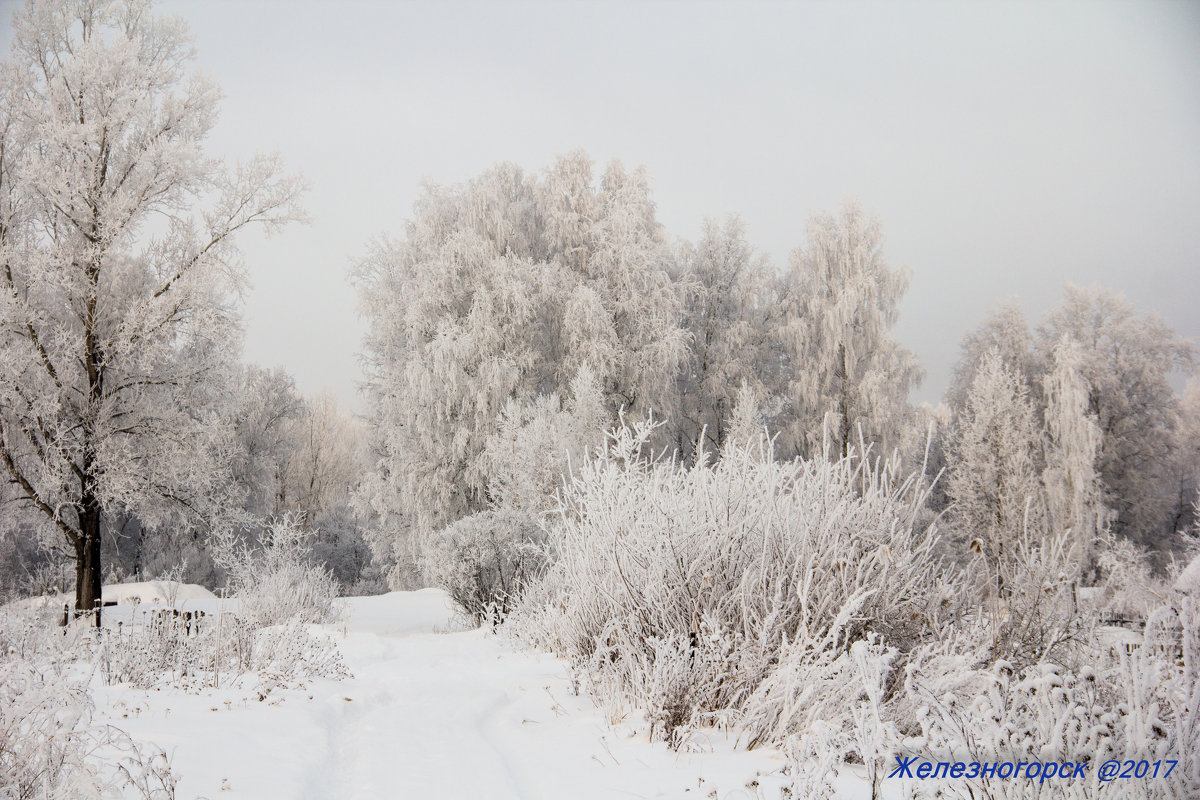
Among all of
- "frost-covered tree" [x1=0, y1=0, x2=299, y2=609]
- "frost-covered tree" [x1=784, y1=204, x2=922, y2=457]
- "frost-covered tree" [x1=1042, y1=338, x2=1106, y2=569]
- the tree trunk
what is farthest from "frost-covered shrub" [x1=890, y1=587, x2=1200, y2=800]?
"frost-covered tree" [x1=784, y1=204, x2=922, y2=457]

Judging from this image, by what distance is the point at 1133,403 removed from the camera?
842 inches

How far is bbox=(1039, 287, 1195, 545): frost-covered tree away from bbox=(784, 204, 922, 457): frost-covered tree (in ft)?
19.5

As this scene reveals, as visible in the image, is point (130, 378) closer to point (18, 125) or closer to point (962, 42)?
point (18, 125)

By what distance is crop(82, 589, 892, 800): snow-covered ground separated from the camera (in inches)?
101

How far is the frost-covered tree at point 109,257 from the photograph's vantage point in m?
10.2

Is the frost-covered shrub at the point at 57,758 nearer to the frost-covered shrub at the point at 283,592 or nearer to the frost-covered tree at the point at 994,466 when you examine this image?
the frost-covered shrub at the point at 283,592

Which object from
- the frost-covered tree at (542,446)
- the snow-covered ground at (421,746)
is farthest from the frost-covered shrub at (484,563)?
the snow-covered ground at (421,746)

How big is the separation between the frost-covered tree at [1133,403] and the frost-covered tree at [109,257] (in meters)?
22.7

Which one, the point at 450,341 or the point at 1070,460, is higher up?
the point at 450,341

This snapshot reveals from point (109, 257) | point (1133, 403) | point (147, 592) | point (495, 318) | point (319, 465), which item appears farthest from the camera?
point (319, 465)

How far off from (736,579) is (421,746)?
1.72 meters

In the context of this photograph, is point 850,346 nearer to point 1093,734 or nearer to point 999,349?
point 999,349

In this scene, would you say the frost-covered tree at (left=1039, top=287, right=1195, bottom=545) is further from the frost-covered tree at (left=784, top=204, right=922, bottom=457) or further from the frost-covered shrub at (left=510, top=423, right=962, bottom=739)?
the frost-covered shrub at (left=510, top=423, right=962, bottom=739)

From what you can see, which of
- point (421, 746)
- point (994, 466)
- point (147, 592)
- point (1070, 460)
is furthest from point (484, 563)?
point (1070, 460)
